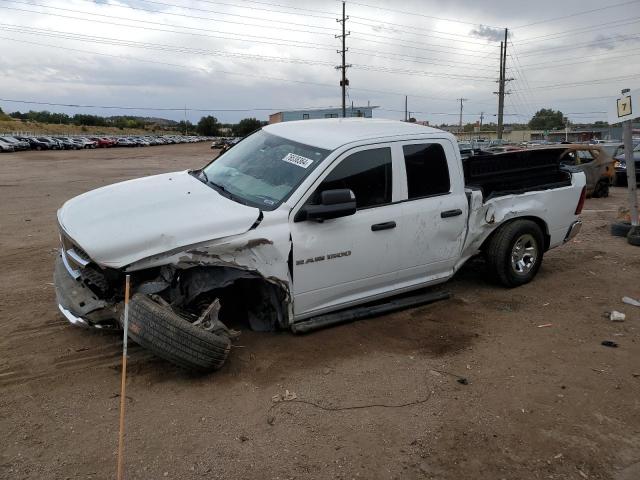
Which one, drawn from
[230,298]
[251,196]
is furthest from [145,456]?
[251,196]

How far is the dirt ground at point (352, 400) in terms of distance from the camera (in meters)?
2.98

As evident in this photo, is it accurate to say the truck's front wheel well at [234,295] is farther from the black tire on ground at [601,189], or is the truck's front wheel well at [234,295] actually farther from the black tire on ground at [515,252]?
the black tire on ground at [601,189]

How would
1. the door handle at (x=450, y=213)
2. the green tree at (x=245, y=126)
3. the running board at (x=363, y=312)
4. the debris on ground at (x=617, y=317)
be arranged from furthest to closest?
the green tree at (x=245, y=126) → the debris on ground at (x=617, y=317) → the door handle at (x=450, y=213) → the running board at (x=363, y=312)

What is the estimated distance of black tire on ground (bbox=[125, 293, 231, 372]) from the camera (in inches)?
138

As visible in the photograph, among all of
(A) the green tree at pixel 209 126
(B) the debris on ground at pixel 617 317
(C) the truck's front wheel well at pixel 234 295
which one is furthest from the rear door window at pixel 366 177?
(A) the green tree at pixel 209 126

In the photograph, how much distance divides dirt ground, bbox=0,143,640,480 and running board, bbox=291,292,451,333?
13 cm

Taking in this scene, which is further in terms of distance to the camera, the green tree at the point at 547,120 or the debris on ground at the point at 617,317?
the green tree at the point at 547,120

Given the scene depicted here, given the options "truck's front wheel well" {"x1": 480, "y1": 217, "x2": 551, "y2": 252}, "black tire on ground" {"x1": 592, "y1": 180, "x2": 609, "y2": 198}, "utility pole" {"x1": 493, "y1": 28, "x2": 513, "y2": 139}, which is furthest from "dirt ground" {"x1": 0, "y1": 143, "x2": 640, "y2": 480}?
"utility pole" {"x1": 493, "y1": 28, "x2": 513, "y2": 139}

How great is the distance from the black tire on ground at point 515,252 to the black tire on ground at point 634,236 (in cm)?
315

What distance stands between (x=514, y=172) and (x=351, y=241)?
108 inches

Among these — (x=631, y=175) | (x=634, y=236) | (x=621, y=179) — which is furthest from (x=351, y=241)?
(x=621, y=179)

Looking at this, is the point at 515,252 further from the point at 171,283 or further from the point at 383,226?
the point at 171,283

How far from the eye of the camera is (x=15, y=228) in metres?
9.38

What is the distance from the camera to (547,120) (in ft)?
405
